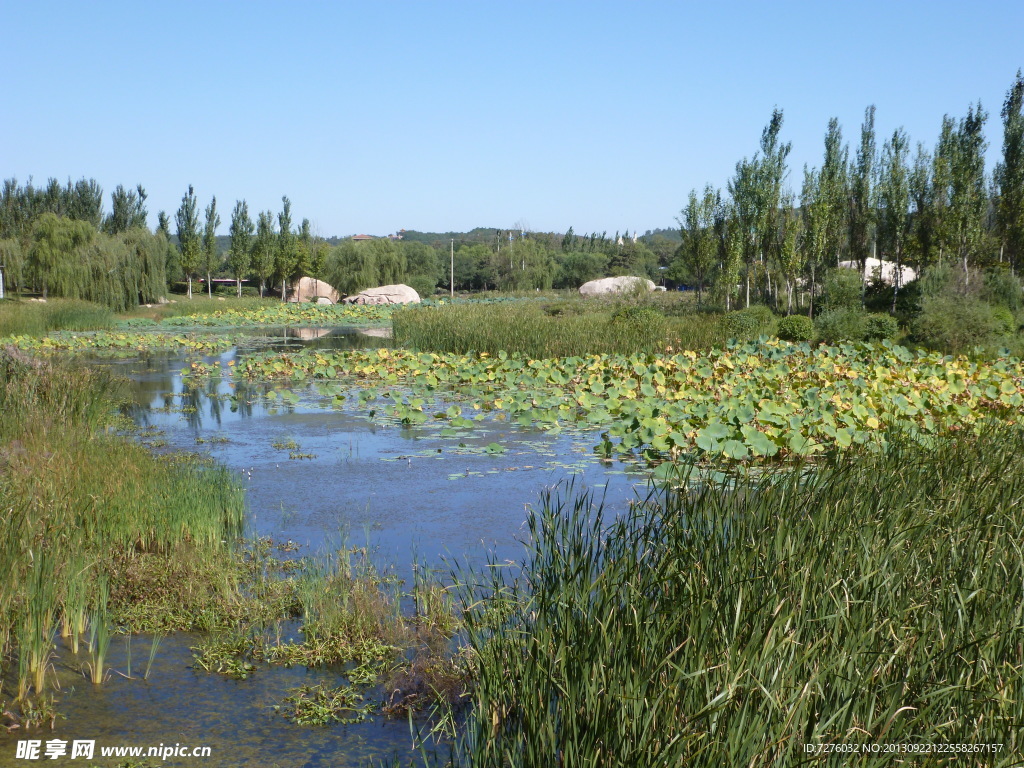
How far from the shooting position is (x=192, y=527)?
5.65 m

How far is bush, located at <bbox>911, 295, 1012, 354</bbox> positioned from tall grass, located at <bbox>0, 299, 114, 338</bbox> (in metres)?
19.5

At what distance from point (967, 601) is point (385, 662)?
99.6 inches

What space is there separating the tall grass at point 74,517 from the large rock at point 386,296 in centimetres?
3283

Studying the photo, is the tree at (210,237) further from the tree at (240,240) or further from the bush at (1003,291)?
the bush at (1003,291)

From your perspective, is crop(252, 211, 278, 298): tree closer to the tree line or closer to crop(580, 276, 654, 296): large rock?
crop(580, 276, 654, 296): large rock

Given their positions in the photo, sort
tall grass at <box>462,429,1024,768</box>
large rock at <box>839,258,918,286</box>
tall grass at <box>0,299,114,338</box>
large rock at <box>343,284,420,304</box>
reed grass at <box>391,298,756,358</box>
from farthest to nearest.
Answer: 1. large rock at <box>343,284,420,304</box>
2. large rock at <box>839,258,918,286</box>
3. tall grass at <box>0,299,114,338</box>
4. reed grass at <box>391,298,756,358</box>
5. tall grass at <box>462,429,1024,768</box>

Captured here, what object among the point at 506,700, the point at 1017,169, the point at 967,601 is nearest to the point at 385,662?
the point at 506,700

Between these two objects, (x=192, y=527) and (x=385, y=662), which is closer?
(x=385, y=662)

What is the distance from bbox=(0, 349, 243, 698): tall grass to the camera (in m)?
3.90

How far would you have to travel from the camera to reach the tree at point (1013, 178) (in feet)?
77.3

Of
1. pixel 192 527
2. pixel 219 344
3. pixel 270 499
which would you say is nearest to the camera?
pixel 192 527

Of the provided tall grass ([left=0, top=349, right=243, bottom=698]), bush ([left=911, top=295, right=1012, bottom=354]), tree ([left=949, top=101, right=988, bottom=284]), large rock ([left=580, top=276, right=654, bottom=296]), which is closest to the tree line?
tree ([left=949, top=101, right=988, bottom=284])

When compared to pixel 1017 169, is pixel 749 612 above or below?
below

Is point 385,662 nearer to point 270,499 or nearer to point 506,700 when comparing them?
point 506,700
